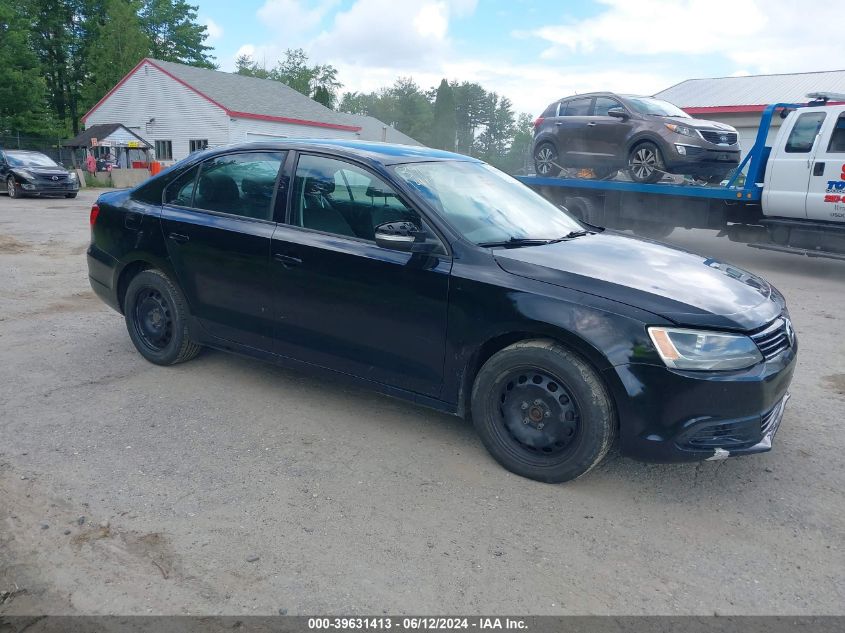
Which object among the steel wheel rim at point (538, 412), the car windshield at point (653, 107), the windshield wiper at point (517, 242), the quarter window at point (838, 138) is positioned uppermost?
the car windshield at point (653, 107)

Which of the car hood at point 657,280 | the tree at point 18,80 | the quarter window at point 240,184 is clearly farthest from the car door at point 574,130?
the tree at point 18,80

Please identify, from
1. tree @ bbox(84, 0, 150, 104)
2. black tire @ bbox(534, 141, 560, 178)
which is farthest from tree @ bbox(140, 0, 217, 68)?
black tire @ bbox(534, 141, 560, 178)

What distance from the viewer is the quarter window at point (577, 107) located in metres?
12.4

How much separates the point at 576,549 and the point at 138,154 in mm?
→ 38152

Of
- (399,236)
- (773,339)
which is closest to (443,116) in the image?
(399,236)

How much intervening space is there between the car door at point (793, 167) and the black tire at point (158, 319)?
8873mm

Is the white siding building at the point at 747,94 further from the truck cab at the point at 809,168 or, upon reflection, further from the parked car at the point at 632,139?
the truck cab at the point at 809,168

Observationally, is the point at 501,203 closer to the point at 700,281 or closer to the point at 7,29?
the point at 700,281

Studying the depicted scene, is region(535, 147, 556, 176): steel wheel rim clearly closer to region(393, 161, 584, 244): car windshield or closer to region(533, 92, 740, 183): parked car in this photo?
region(533, 92, 740, 183): parked car

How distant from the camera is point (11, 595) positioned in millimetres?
2604

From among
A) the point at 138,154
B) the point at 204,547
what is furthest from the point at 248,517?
the point at 138,154

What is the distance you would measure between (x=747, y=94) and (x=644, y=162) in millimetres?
19067

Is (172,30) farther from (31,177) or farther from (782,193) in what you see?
(782,193)

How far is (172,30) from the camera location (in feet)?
185
